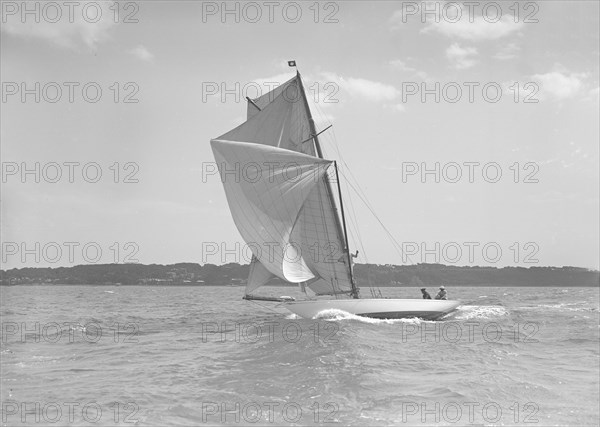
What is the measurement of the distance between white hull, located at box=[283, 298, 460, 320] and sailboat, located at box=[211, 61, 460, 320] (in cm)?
5

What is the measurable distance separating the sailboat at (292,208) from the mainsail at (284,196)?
45 millimetres

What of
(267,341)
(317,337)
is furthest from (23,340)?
(317,337)

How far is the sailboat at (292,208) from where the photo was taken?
96.7 ft

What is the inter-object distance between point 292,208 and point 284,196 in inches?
33.5

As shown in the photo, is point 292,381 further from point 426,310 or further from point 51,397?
point 426,310

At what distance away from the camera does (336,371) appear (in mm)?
18656

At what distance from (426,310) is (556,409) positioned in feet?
62.3

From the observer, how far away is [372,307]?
31.5 meters

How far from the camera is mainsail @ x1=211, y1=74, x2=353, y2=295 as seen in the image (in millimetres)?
29391

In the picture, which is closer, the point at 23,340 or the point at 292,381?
the point at 292,381

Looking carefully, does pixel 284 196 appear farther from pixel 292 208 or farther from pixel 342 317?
pixel 342 317

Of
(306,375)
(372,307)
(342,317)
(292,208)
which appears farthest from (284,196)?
(306,375)

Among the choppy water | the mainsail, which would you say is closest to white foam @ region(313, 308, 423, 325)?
the choppy water

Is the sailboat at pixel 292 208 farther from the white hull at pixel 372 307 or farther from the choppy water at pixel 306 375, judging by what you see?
the choppy water at pixel 306 375
